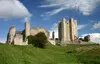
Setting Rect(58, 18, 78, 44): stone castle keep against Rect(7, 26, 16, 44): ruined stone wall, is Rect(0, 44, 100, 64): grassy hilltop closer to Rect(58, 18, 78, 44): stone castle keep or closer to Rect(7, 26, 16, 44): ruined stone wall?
Rect(7, 26, 16, 44): ruined stone wall

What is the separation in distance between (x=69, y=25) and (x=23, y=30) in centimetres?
3219

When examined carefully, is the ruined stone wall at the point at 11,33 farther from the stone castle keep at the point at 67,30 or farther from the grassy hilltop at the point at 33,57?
the grassy hilltop at the point at 33,57

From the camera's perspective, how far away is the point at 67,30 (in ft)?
540

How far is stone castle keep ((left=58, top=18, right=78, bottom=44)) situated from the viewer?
16100 cm

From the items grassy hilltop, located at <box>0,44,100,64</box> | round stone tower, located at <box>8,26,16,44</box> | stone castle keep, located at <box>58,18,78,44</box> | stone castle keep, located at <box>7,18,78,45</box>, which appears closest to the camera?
grassy hilltop, located at <box>0,44,100,64</box>

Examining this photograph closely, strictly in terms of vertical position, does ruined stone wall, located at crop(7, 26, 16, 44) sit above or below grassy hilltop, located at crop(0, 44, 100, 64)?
above

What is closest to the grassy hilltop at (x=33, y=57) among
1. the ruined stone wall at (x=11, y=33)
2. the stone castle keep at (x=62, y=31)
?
the stone castle keep at (x=62, y=31)

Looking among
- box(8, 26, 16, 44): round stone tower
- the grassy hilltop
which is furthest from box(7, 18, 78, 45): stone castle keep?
the grassy hilltop

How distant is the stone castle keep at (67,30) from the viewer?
16100 centimetres

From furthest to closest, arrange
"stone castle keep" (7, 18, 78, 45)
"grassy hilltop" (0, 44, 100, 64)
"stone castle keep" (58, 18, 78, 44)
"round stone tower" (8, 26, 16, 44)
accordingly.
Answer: "stone castle keep" (58, 18, 78, 44) → "stone castle keep" (7, 18, 78, 45) → "round stone tower" (8, 26, 16, 44) → "grassy hilltop" (0, 44, 100, 64)

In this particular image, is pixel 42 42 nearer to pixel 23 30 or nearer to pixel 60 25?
pixel 23 30

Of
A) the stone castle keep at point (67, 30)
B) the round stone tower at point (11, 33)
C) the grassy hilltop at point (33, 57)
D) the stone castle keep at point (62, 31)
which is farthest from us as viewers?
the stone castle keep at point (67, 30)

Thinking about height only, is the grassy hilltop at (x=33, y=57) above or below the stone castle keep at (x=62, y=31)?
below

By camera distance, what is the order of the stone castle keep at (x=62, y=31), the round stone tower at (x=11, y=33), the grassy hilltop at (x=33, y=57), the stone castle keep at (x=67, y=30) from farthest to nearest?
the stone castle keep at (x=67, y=30) → the stone castle keep at (x=62, y=31) → the round stone tower at (x=11, y=33) → the grassy hilltop at (x=33, y=57)
